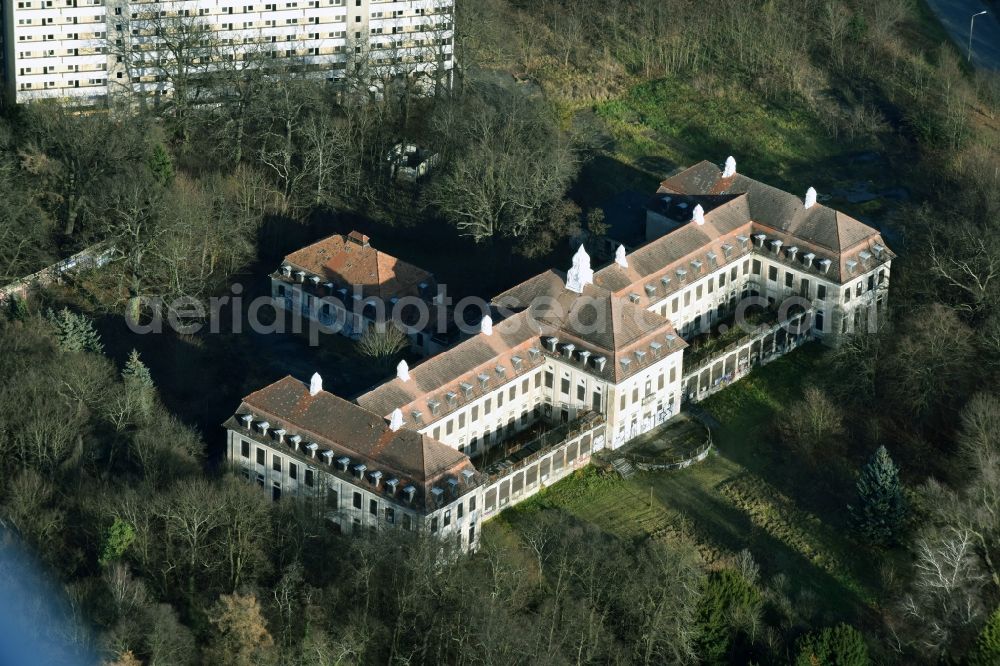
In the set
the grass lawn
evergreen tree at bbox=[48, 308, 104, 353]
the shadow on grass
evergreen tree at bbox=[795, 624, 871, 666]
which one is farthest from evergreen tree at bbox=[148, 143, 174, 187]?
evergreen tree at bbox=[795, 624, 871, 666]

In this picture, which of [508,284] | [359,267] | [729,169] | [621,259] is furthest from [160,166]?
[729,169]

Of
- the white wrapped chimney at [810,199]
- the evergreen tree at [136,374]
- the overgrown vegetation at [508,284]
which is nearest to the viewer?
the overgrown vegetation at [508,284]

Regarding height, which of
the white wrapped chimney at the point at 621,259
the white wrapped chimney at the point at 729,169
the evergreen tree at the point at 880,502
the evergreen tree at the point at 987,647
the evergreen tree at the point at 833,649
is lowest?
the evergreen tree at the point at 833,649

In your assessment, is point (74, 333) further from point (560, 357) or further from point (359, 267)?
point (560, 357)

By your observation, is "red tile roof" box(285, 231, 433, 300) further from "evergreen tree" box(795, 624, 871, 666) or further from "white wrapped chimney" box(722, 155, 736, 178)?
"evergreen tree" box(795, 624, 871, 666)

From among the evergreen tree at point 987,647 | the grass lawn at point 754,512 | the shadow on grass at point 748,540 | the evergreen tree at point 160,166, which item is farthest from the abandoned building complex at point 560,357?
the evergreen tree at point 987,647

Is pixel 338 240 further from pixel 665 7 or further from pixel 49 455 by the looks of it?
pixel 665 7

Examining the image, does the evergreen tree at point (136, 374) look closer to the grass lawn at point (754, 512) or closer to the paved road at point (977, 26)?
the grass lawn at point (754, 512)
